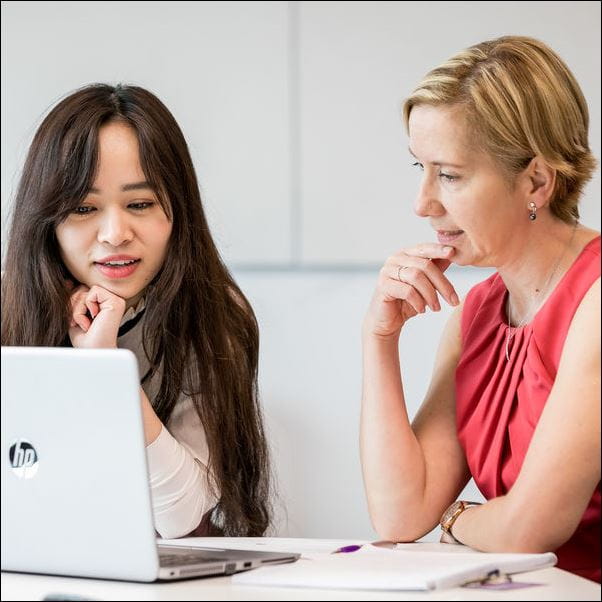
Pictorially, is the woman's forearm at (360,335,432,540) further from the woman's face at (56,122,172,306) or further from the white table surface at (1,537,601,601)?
the woman's face at (56,122,172,306)

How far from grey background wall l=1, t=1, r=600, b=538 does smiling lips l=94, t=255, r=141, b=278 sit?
1176mm

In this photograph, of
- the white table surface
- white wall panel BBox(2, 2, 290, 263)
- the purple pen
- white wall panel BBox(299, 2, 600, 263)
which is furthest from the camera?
white wall panel BBox(2, 2, 290, 263)

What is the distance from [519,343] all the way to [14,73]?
2167mm

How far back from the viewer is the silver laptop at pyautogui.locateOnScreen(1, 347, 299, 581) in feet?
4.06

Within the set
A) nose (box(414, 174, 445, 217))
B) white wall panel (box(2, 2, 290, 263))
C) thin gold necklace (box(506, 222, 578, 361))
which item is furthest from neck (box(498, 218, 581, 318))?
white wall panel (box(2, 2, 290, 263))

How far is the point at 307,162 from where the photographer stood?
3139mm

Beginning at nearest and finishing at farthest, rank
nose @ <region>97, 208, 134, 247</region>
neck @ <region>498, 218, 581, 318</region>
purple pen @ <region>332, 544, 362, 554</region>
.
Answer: purple pen @ <region>332, 544, 362, 554</region> → neck @ <region>498, 218, 581, 318</region> → nose @ <region>97, 208, 134, 247</region>

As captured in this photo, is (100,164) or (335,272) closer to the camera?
(100,164)

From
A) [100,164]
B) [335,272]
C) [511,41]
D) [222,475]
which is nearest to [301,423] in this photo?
[335,272]

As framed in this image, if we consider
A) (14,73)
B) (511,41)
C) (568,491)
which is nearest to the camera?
(568,491)

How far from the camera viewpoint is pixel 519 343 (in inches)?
65.4

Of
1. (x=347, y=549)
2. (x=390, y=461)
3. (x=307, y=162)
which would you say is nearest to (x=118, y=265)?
(x=390, y=461)

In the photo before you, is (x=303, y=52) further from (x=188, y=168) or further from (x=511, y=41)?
(x=511, y=41)

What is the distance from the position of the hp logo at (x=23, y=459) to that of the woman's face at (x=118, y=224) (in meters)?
0.70
